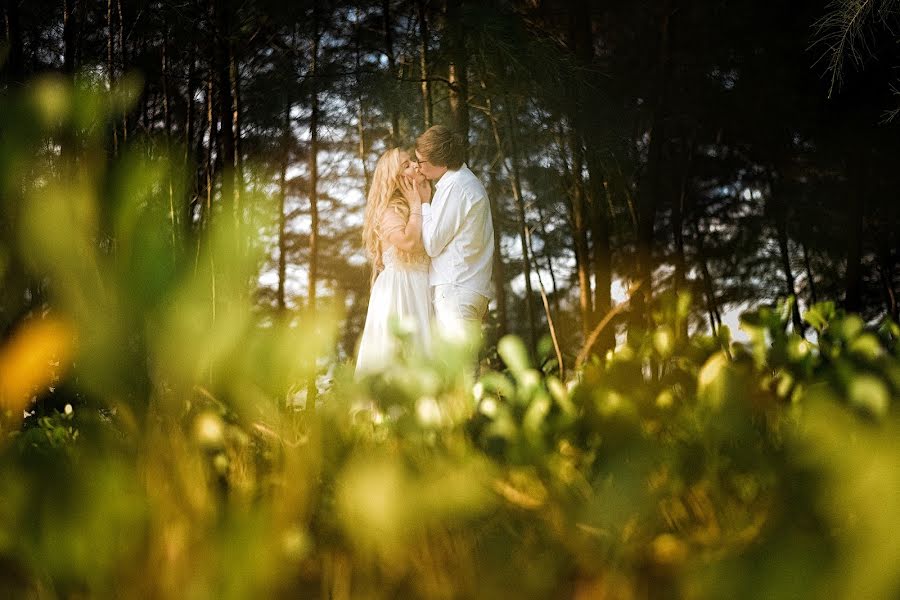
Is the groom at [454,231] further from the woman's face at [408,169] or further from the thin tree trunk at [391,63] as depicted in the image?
the thin tree trunk at [391,63]

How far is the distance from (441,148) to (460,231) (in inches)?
16.8

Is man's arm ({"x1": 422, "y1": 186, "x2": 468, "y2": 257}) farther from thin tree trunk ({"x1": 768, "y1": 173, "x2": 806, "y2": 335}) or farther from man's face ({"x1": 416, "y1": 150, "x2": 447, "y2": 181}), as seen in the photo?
thin tree trunk ({"x1": 768, "y1": 173, "x2": 806, "y2": 335})

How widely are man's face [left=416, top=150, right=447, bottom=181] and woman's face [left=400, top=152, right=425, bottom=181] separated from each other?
0.03m

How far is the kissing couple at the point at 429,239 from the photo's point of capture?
4.06 metres

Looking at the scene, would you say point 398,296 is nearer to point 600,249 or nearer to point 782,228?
point 600,249

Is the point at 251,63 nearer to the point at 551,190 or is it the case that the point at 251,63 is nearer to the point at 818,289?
the point at 551,190

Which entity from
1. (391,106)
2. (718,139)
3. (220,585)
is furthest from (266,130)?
(220,585)

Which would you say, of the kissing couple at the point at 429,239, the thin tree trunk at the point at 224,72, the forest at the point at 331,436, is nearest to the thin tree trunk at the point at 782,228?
the kissing couple at the point at 429,239

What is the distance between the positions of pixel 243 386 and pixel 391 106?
574 cm

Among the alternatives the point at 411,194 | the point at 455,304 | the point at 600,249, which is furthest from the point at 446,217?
the point at 600,249

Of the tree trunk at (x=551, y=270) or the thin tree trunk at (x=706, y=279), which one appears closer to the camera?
the thin tree trunk at (x=706, y=279)

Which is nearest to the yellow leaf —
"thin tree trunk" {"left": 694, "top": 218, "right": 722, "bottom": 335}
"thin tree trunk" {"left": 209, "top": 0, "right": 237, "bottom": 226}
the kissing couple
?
"thin tree trunk" {"left": 209, "top": 0, "right": 237, "bottom": 226}

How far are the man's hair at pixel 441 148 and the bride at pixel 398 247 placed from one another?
0.12 m

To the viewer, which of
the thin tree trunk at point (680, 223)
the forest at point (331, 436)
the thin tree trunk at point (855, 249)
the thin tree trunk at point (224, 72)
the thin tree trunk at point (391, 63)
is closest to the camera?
the forest at point (331, 436)
